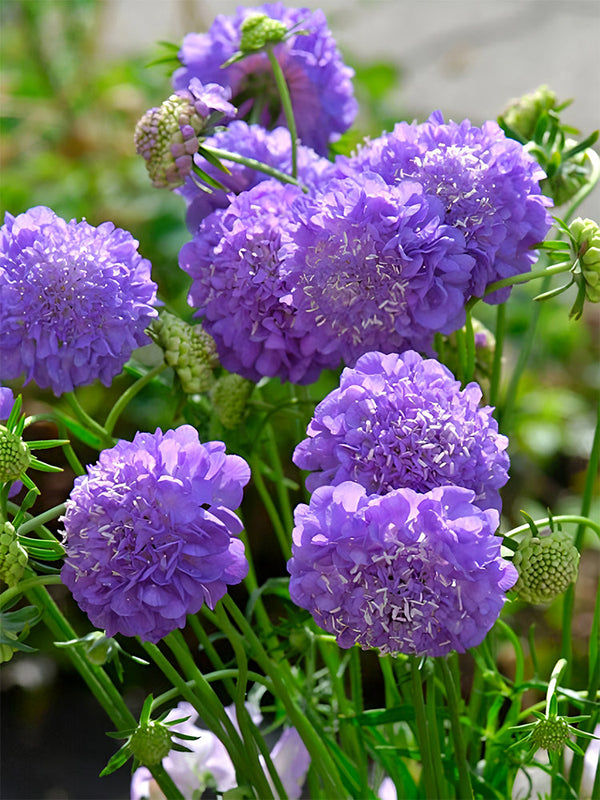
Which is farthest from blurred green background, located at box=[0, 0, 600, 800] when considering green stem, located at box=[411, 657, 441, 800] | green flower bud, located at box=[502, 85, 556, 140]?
green stem, located at box=[411, 657, 441, 800]

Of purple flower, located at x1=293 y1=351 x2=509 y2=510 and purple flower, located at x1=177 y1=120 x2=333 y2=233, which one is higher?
purple flower, located at x1=177 y1=120 x2=333 y2=233

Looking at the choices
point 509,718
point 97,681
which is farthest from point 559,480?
point 97,681

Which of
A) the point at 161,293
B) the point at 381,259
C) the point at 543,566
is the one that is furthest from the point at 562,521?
the point at 161,293

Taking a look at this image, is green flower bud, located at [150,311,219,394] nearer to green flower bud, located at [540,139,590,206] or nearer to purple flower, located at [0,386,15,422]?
purple flower, located at [0,386,15,422]

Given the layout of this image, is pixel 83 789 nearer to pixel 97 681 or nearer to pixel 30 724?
pixel 30 724

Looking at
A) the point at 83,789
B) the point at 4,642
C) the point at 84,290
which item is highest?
the point at 84,290

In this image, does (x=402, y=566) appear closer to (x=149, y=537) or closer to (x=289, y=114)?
(x=149, y=537)
